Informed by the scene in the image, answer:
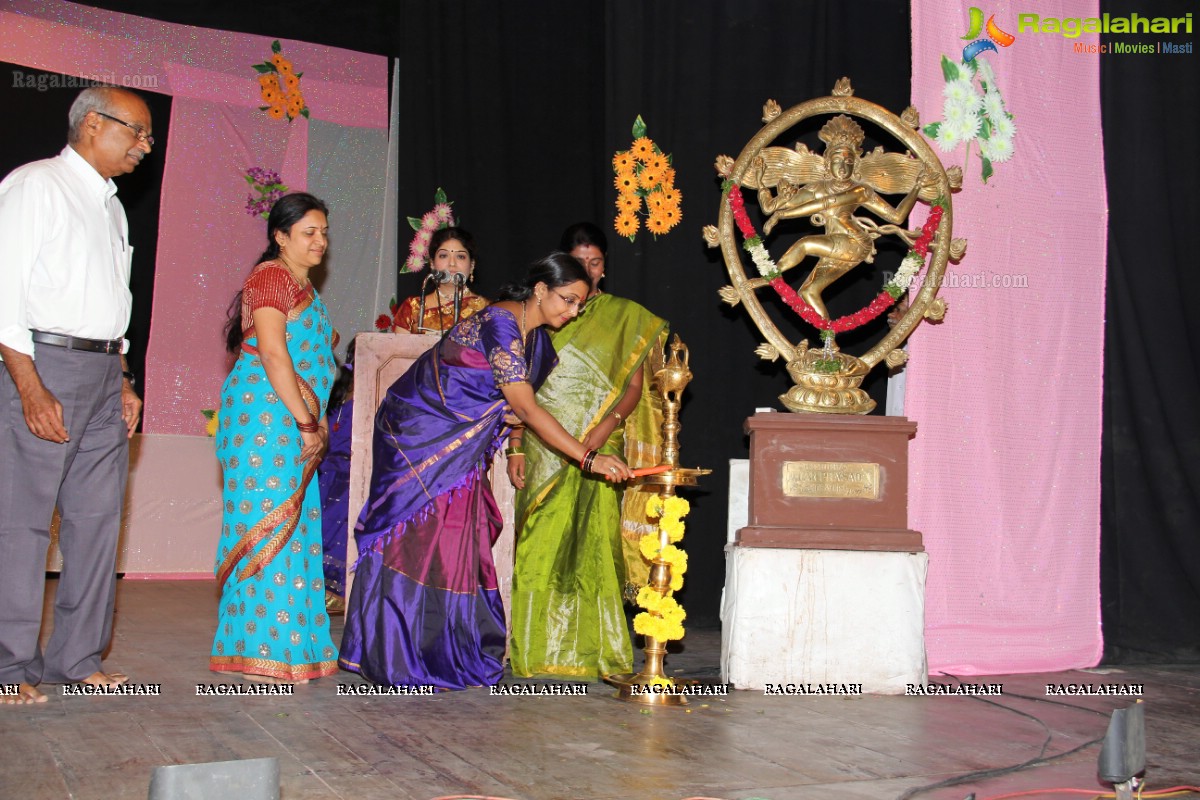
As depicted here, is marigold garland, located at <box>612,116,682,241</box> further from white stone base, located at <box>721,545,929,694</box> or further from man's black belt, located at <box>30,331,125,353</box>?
man's black belt, located at <box>30,331,125,353</box>

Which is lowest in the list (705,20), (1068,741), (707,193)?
(1068,741)

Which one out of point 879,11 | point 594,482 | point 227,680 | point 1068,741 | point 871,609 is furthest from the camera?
point 879,11

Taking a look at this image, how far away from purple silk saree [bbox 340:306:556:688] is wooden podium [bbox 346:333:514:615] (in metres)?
0.34

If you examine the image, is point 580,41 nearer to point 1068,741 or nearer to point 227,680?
point 227,680

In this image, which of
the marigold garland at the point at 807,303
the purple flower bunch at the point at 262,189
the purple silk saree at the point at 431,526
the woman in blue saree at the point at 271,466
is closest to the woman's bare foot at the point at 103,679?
the woman in blue saree at the point at 271,466

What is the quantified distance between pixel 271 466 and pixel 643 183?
6.97ft

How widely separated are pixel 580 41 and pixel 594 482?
2.62 m

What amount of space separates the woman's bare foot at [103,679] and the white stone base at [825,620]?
179 centimetres

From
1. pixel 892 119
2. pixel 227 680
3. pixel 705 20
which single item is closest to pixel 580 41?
pixel 705 20

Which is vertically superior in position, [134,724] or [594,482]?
[594,482]

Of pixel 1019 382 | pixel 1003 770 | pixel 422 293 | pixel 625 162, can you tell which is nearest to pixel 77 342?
pixel 422 293

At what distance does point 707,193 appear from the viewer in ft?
15.7

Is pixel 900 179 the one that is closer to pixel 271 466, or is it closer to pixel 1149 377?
pixel 1149 377

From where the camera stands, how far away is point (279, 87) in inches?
238
